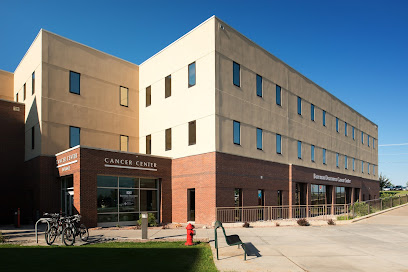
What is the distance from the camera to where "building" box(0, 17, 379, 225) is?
2333 cm

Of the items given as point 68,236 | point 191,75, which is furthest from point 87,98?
point 68,236

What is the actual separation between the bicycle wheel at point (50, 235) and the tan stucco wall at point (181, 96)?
11.2 metres

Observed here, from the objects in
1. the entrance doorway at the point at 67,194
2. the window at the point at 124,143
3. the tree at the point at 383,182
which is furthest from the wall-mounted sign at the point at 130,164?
the tree at the point at 383,182

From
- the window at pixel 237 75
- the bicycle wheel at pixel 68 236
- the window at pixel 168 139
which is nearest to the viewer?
the bicycle wheel at pixel 68 236

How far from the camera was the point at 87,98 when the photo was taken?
27.6m

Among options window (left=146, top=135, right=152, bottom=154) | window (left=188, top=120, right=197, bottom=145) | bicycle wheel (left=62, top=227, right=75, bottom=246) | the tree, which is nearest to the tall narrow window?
window (left=188, top=120, right=197, bottom=145)

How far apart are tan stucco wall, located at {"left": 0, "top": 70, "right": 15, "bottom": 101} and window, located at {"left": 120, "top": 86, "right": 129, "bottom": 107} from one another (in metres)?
11.0

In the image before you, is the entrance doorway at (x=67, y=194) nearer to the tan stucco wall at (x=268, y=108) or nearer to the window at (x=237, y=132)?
the tan stucco wall at (x=268, y=108)

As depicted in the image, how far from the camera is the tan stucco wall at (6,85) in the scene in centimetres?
3225

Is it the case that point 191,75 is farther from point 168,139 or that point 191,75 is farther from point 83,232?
point 83,232

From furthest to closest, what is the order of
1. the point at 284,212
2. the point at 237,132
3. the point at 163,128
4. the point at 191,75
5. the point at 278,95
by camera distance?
the point at 278,95 < the point at 284,212 < the point at 163,128 < the point at 191,75 < the point at 237,132

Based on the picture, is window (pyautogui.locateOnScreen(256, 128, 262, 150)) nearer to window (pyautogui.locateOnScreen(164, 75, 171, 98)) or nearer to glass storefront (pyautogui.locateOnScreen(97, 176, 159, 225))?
window (pyautogui.locateOnScreen(164, 75, 171, 98))

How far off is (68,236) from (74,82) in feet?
49.2

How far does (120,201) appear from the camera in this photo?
23.7 metres
